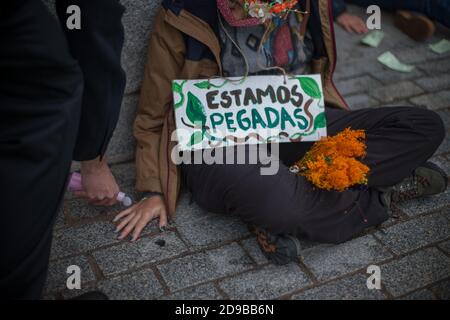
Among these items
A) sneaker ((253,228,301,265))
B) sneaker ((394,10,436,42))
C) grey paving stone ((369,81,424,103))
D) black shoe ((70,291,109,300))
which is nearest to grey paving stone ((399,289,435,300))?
sneaker ((253,228,301,265))

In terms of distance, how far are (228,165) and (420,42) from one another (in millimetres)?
2690

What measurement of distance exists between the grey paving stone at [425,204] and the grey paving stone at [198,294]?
3.60 ft

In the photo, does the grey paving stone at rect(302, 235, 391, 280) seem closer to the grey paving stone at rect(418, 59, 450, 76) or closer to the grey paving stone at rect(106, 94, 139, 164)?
the grey paving stone at rect(106, 94, 139, 164)

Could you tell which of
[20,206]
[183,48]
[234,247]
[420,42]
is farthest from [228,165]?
[420,42]

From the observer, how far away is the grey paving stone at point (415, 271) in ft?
7.77

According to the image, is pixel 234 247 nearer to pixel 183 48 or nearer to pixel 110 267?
pixel 110 267

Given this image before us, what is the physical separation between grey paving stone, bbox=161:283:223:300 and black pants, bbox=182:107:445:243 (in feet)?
1.15

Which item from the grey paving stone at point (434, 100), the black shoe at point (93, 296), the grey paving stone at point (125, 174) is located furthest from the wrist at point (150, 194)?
the grey paving stone at point (434, 100)

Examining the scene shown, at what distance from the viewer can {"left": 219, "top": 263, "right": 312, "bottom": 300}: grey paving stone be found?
230cm

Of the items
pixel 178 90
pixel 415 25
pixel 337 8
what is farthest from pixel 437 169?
pixel 415 25
